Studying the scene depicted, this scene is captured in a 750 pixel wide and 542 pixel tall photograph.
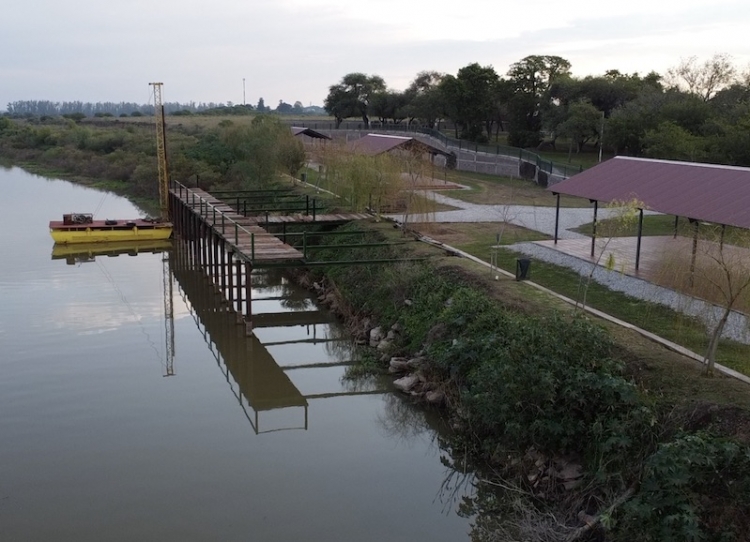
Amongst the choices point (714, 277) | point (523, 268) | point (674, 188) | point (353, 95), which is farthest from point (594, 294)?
point (353, 95)

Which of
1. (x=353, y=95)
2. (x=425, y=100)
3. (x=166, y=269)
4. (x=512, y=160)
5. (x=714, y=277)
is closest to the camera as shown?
(x=714, y=277)

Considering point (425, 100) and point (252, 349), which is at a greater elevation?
point (425, 100)

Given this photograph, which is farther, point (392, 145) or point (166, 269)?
point (392, 145)

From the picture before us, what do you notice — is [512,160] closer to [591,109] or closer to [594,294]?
[591,109]

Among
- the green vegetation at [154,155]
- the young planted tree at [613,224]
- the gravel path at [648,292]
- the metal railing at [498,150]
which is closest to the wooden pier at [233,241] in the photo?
the green vegetation at [154,155]

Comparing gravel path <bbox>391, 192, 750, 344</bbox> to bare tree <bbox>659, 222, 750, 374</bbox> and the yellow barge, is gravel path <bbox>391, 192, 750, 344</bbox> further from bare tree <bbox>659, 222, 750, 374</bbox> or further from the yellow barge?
the yellow barge

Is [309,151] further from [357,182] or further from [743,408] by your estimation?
[743,408]

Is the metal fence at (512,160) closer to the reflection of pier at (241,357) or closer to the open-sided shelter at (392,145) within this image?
the open-sided shelter at (392,145)
